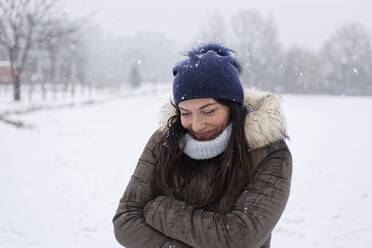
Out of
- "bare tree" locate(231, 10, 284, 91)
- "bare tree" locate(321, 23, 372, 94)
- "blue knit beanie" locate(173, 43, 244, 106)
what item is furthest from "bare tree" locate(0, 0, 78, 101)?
"bare tree" locate(321, 23, 372, 94)

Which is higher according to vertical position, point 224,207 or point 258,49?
point 258,49

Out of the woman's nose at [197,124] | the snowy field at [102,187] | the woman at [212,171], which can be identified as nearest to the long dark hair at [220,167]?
the woman at [212,171]

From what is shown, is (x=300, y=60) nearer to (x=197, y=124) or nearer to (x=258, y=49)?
(x=258, y=49)

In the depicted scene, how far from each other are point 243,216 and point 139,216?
0.55m

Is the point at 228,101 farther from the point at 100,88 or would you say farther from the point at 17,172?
the point at 100,88

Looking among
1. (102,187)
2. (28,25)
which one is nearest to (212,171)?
(102,187)

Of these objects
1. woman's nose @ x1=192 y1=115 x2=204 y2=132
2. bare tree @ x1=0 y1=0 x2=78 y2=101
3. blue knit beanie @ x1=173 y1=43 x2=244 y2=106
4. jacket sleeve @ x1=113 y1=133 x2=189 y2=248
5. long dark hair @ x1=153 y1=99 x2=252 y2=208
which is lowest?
jacket sleeve @ x1=113 y1=133 x2=189 y2=248

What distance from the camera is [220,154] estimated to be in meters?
1.56

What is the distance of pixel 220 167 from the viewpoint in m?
1.54

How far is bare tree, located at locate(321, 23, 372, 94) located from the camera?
31.7 meters

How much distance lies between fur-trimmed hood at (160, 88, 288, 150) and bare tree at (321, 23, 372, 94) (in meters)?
33.3

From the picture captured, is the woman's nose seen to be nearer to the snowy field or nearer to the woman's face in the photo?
the woman's face

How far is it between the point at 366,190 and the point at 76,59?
52.0 meters

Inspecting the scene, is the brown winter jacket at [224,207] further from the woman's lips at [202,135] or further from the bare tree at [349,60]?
the bare tree at [349,60]
